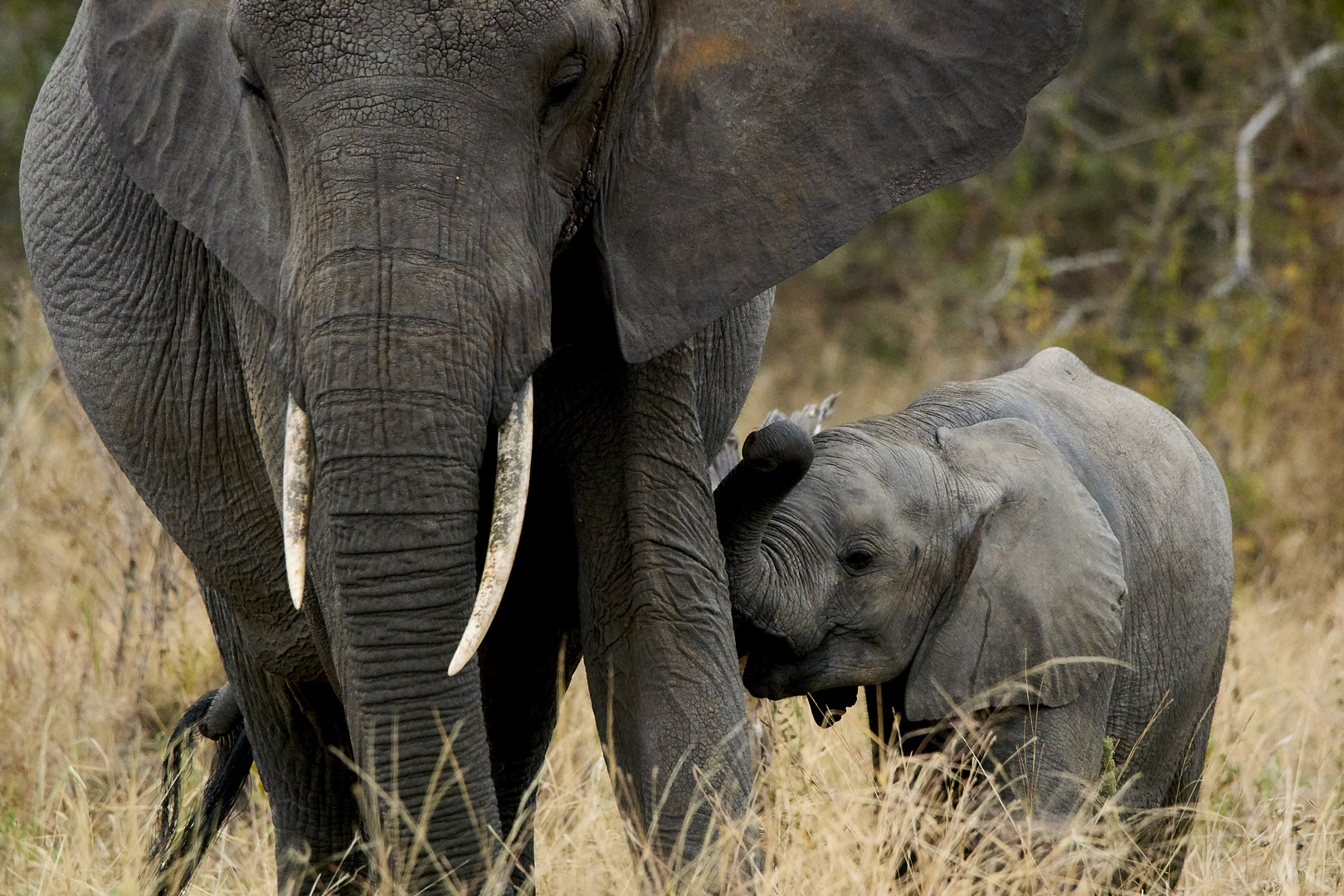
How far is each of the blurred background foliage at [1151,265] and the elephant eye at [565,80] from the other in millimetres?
3196

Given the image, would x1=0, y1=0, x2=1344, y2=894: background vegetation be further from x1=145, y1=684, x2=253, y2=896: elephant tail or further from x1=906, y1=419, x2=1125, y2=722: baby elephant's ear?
x1=906, y1=419, x2=1125, y2=722: baby elephant's ear

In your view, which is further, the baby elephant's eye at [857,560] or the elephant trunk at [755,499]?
the baby elephant's eye at [857,560]

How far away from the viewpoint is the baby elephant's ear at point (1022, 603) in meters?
3.45

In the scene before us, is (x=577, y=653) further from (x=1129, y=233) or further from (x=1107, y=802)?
(x=1129, y=233)

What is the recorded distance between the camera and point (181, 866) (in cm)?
354

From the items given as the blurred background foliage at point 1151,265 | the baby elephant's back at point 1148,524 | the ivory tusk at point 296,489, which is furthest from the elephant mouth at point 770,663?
the blurred background foliage at point 1151,265

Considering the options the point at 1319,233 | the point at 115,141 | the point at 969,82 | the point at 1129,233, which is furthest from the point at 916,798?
the point at 1129,233

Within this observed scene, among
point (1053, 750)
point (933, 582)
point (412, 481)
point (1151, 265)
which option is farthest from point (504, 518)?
point (1151, 265)

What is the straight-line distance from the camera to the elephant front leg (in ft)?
10.0

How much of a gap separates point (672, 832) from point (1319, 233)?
216 inches

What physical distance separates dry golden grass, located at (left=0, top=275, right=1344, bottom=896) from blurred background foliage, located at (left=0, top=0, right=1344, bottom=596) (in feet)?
0.38

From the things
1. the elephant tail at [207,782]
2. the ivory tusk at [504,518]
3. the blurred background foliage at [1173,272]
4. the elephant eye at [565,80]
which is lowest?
the blurred background foliage at [1173,272]

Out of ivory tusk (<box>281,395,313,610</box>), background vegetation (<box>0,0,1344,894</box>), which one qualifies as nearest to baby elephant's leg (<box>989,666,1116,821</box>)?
background vegetation (<box>0,0,1344,894</box>)

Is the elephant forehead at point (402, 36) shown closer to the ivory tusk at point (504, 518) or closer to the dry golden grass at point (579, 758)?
the ivory tusk at point (504, 518)
